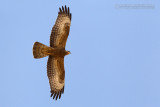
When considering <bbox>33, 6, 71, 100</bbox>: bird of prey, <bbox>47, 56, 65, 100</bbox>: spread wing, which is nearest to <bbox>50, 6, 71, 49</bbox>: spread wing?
<bbox>33, 6, 71, 100</bbox>: bird of prey

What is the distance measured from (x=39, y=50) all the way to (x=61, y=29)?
1.25m

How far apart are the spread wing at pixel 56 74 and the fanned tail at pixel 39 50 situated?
540 mm

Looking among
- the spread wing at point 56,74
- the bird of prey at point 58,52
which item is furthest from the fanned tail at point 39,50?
the spread wing at point 56,74

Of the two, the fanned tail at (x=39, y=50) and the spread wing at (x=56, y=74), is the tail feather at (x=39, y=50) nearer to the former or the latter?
the fanned tail at (x=39, y=50)

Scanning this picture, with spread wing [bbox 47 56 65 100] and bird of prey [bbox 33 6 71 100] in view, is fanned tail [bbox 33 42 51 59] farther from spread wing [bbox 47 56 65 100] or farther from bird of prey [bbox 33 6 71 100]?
spread wing [bbox 47 56 65 100]

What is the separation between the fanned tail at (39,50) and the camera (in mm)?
12330

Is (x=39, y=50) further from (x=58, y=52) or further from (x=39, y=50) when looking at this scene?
(x=58, y=52)

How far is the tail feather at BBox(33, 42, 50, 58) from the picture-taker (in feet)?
40.4

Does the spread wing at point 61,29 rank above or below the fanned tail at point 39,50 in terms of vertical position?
above

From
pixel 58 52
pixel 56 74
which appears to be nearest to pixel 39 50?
pixel 58 52

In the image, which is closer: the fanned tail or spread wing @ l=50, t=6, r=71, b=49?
the fanned tail

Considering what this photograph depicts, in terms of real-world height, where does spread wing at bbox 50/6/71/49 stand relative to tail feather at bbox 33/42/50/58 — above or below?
above

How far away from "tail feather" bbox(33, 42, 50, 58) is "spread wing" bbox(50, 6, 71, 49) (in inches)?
16.1

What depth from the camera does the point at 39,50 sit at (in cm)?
1246
